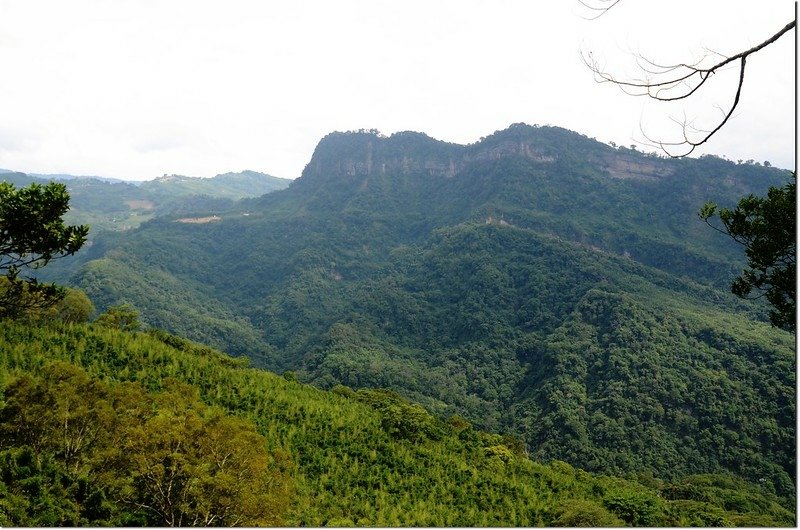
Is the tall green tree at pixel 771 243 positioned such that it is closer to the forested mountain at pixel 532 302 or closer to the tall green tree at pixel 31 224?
the tall green tree at pixel 31 224

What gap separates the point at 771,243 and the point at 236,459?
11383mm

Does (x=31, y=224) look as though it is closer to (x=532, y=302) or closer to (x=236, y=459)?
(x=236, y=459)

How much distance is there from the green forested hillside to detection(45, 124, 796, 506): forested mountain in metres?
17.2

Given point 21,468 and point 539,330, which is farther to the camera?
point 539,330

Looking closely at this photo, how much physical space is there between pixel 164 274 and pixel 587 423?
125781 mm

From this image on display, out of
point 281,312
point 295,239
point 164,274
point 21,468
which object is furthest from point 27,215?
point 295,239

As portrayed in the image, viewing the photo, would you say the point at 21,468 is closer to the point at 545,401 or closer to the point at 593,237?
the point at 545,401

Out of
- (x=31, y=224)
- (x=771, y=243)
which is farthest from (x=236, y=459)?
(x=771, y=243)

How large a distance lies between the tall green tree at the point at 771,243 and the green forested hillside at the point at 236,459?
1055 cm

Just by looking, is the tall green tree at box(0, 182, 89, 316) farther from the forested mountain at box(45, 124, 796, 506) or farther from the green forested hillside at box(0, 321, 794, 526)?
the forested mountain at box(45, 124, 796, 506)

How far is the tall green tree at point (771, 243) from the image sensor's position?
8.01m

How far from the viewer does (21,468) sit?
981cm

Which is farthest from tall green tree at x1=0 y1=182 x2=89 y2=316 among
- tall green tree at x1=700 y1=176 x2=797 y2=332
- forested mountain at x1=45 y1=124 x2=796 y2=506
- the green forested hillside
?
forested mountain at x1=45 y1=124 x2=796 y2=506

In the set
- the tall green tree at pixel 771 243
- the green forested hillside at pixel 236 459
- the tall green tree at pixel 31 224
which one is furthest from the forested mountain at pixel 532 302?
the tall green tree at pixel 31 224
